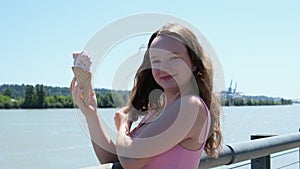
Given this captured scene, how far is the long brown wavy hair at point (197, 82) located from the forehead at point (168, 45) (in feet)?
0.04

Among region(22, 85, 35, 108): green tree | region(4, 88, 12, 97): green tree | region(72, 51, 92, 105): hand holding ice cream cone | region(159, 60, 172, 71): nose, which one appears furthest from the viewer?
region(4, 88, 12, 97): green tree

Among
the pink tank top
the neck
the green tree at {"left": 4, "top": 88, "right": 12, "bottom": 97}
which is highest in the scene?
the neck

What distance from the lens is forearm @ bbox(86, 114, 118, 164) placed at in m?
1.63

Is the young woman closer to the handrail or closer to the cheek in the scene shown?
the cheek

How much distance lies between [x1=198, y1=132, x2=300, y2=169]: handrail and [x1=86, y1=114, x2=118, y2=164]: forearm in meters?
0.55

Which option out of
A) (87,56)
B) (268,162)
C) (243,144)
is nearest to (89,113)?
(87,56)

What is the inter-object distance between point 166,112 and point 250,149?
1135 millimetres

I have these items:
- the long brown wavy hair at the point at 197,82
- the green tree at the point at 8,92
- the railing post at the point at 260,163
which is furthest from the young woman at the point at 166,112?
the green tree at the point at 8,92

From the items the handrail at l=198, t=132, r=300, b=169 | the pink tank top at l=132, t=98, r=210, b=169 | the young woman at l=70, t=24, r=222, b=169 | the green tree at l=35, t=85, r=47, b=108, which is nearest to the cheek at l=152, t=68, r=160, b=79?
the young woman at l=70, t=24, r=222, b=169

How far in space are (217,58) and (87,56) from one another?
1.73 ft

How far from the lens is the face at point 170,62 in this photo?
169 cm

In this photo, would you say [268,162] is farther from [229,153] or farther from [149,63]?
[149,63]

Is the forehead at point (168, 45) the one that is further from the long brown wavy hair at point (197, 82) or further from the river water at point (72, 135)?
the river water at point (72, 135)

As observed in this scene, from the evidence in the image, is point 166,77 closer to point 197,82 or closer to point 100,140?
point 197,82
